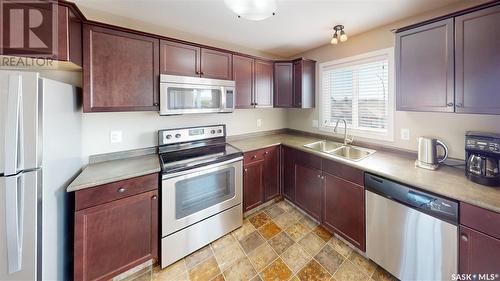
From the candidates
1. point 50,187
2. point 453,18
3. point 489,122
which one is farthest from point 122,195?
point 489,122

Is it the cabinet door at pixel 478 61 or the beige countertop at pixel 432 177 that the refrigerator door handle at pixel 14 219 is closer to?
the beige countertop at pixel 432 177

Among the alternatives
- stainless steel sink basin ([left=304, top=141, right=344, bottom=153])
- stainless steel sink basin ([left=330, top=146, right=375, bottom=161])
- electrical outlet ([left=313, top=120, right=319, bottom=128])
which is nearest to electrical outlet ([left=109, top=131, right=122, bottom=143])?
stainless steel sink basin ([left=304, top=141, right=344, bottom=153])

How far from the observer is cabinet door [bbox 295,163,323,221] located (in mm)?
2275

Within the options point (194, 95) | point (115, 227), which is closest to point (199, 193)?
point (115, 227)

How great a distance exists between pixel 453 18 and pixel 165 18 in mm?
2519

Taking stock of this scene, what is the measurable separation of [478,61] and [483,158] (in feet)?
2.24

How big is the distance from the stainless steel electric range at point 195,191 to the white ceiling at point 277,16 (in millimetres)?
1208

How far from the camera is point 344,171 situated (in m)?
1.94

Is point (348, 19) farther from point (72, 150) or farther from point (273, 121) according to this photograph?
point (72, 150)

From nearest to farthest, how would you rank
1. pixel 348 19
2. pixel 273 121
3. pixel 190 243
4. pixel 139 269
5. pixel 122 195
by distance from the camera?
pixel 122 195
pixel 139 269
pixel 190 243
pixel 348 19
pixel 273 121

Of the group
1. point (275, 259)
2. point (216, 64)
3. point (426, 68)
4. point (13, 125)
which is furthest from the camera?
point (216, 64)

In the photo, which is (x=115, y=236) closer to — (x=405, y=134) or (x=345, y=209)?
(x=345, y=209)

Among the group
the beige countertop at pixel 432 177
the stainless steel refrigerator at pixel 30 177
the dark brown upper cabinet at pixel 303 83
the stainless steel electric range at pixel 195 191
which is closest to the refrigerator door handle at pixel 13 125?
the stainless steel refrigerator at pixel 30 177

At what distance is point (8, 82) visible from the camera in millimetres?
1010
